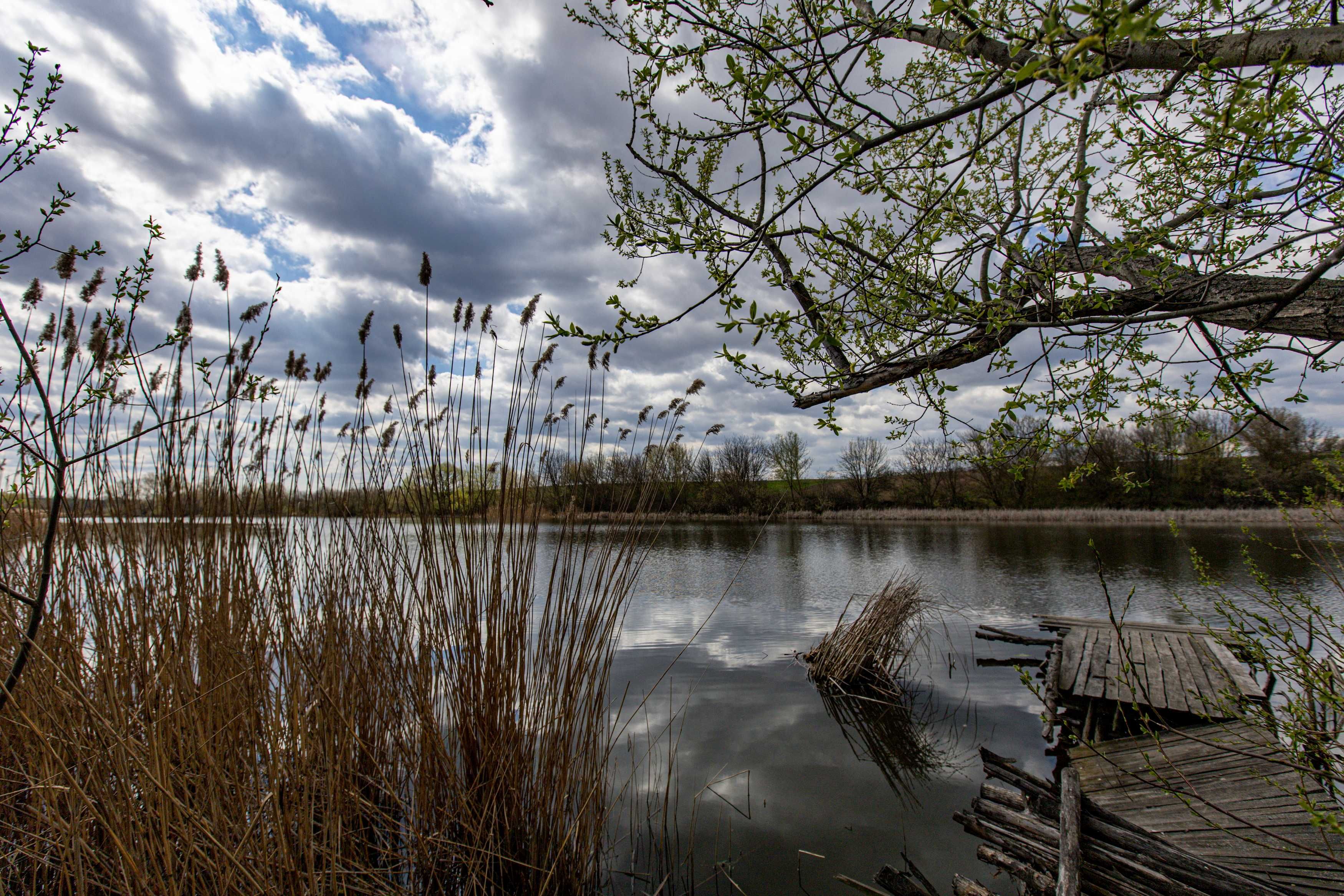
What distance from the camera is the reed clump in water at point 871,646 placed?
7395 mm

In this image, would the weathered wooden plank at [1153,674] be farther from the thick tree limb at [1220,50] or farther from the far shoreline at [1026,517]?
the far shoreline at [1026,517]

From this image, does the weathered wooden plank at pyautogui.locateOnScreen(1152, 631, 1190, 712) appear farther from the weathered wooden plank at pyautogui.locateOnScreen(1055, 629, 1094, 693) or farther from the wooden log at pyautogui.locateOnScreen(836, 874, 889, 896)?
the wooden log at pyautogui.locateOnScreen(836, 874, 889, 896)

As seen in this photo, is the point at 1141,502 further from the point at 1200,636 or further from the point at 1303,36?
the point at 1303,36

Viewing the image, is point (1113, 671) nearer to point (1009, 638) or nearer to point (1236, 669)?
point (1236, 669)

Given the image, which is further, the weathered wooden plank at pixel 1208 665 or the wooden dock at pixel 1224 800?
the weathered wooden plank at pixel 1208 665

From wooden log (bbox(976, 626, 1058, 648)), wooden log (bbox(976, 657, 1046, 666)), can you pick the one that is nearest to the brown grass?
wooden log (bbox(976, 657, 1046, 666))

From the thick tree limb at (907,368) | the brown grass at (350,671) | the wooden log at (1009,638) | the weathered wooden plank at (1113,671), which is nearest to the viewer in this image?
the brown grass at (350,671)

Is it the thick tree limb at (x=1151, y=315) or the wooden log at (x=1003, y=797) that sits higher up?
the thick tree limb at (x=1151, y=315)

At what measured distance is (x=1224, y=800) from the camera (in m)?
3.59

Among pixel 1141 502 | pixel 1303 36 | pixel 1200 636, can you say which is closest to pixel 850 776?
pixel 1303 36

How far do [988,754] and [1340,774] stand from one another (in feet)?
8.22

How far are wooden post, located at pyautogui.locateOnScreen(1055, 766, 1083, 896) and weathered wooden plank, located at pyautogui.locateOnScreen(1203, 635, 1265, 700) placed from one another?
9.16 feet

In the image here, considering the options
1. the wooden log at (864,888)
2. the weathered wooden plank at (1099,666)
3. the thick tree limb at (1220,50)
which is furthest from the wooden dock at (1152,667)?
the thick tree limb at (1220,50)

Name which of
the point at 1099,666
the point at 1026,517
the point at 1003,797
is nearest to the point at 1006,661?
the point at 1099,666
